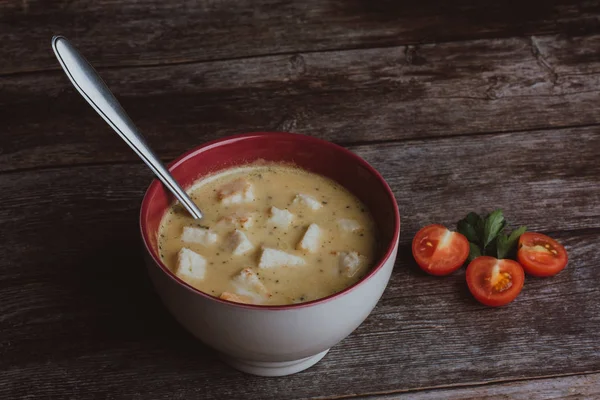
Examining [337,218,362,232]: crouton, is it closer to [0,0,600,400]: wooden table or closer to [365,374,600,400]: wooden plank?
[0,0,600,400]: wooden table

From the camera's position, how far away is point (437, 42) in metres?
2.62

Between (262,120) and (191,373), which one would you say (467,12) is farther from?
(191,373)

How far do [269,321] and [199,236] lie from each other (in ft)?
1.01

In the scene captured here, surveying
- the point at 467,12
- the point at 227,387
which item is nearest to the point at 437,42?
the point at 467,12

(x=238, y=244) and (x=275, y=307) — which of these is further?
(x=238, y=244)

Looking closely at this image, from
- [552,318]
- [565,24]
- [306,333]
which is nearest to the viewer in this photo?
[306,333]

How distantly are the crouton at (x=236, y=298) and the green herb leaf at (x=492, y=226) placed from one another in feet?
2.11

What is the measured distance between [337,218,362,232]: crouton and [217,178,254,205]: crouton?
0.20 m

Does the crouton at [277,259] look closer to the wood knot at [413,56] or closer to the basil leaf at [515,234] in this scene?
the basil leaf at [515,234]

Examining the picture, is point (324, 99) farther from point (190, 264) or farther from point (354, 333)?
point (190, 264)

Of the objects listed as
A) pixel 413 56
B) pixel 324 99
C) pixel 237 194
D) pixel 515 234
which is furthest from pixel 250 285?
pixel 413 56

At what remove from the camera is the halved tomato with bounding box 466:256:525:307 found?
1.77 metres

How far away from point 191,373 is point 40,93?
44.2 inches

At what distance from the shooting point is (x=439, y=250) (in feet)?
6.04
